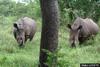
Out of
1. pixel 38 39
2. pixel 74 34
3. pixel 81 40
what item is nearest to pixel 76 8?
pixel 38 39

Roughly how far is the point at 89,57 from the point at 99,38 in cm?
484

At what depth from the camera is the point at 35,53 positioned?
11.3m

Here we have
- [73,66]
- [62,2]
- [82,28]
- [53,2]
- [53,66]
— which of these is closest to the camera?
[53,66]

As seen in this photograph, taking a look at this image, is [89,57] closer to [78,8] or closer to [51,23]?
[51,23]

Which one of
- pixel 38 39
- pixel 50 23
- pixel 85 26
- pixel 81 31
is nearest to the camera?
pixel 50 23

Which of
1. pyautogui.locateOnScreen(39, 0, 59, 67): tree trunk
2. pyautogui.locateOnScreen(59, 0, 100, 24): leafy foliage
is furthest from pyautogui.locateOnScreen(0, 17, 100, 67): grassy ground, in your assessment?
pyautogui.locateOnScreen(59, 0, 100, 24): leafy foliage

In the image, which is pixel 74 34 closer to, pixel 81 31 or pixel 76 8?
pixel 81 31

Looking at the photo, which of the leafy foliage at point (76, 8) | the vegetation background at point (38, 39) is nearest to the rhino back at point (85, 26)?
the vegetation background at point (38, 39)

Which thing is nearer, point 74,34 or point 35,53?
point 35,53

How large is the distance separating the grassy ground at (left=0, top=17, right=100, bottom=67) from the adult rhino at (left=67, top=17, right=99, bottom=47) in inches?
12.3

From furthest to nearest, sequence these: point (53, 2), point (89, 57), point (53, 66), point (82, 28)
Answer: point (82, 28), point (89, 57), point (53, 2), point (53, 66)

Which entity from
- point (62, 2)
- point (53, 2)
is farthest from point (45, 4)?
point (62, 2)

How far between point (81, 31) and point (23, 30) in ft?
7.47

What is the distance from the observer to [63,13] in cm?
1773
